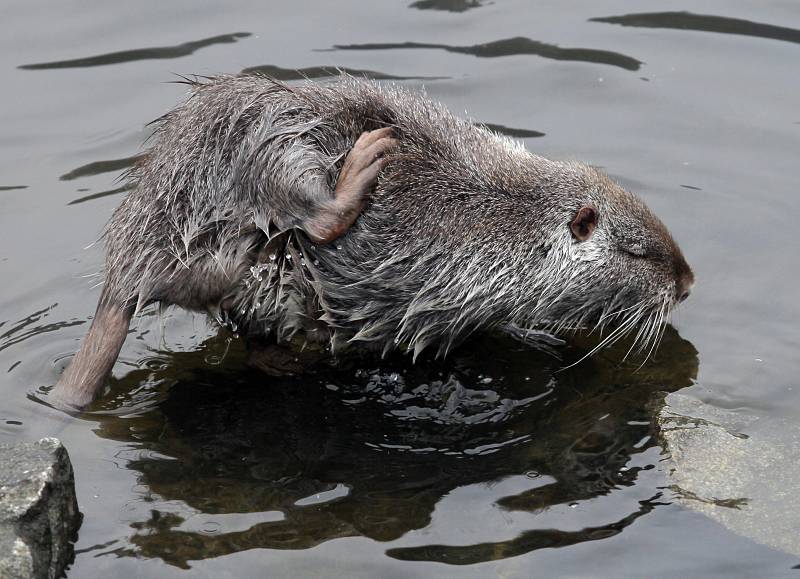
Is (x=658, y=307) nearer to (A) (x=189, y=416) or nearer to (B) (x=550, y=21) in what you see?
(A) (x=189, y=416)

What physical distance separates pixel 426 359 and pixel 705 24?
4.51 m

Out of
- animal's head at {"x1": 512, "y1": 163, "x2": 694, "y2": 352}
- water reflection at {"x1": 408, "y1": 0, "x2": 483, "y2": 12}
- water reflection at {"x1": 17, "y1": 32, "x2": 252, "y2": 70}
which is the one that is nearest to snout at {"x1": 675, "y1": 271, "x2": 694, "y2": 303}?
animal's head at {"x1": 512, "y1": 163, "x2": 694, "y2": 352}

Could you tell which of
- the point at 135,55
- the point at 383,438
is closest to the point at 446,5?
the point at 135,55

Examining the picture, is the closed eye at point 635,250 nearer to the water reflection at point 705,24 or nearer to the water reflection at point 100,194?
the water reflection at point 100,194

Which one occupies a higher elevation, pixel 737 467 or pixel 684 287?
pixel 684 287

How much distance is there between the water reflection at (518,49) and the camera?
30.4 feet

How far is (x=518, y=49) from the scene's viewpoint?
31.2 feet

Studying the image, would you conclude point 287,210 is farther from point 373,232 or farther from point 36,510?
point 36,510

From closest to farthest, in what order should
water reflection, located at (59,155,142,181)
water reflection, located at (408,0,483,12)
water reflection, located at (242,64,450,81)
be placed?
water reflection, located at (59,155,142,181)
water reflection, located at (242,64,450,81)
water reflection, located at (408,0,483,12)

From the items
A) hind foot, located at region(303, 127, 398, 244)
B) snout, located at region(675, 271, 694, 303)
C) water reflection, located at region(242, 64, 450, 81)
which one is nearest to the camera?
hind foot, located at region(303, 127, 398, 244)

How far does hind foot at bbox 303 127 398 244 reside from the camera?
5738 mm

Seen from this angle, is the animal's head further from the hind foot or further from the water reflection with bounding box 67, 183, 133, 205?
the water reflection with bounding box 67, 183, 133, 205

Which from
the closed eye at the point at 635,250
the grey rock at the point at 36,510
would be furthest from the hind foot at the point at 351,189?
the grey rock at the point at 36,510

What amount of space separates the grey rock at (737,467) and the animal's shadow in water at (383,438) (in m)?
0.17
